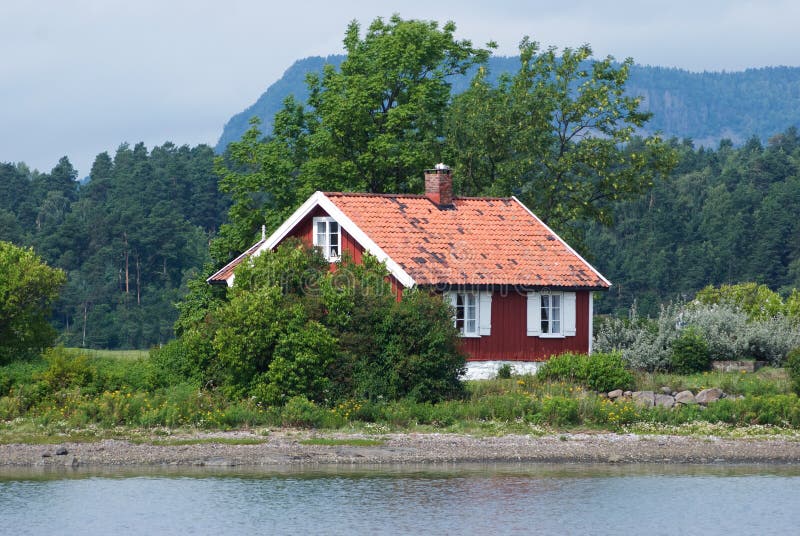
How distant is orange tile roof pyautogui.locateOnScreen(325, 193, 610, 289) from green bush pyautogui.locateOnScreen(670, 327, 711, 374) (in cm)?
332

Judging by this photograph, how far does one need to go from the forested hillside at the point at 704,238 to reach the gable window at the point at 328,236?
6795 centimetres

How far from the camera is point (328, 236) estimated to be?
41812 mm

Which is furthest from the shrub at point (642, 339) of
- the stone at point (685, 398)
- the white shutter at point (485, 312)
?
the stone at point (685, 398)

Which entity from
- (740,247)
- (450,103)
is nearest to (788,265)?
(740,247)

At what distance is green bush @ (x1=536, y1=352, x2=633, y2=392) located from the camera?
36750mm

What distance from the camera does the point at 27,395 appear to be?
35.0m

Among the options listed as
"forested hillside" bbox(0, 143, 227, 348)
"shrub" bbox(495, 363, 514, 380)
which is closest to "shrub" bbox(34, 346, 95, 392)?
"shrub" bbox(495, 363, 514, 380)

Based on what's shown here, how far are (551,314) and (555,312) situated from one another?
17 centimetres

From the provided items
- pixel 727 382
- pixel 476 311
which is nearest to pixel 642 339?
pixel 727 382

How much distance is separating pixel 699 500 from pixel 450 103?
111ft

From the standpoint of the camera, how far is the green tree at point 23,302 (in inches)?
1510

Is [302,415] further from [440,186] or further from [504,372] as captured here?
[440,186]

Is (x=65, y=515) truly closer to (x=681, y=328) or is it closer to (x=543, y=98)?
(x=681, y=328)

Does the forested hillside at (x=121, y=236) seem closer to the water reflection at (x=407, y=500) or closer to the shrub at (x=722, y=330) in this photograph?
the shrub at (x=722, y=330)
